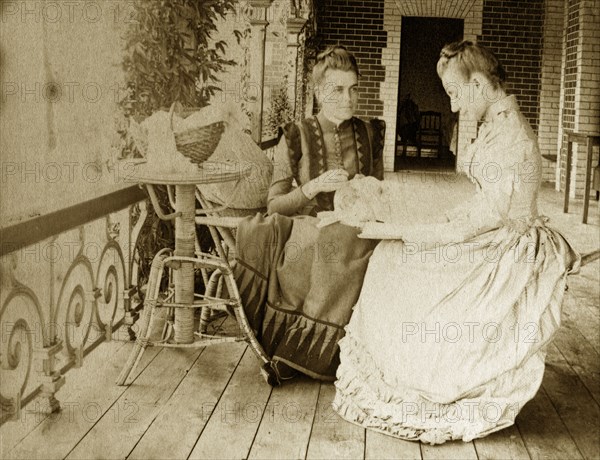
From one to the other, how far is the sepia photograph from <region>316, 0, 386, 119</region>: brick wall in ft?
23.7

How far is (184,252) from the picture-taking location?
313 cm

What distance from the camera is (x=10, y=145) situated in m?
2.41

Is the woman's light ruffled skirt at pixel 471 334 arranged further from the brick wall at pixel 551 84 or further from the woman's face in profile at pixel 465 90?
the brick wall at pixel 551 84

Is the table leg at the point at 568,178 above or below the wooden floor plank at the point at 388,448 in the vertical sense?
above

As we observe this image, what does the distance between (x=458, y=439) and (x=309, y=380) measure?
0.70 meters

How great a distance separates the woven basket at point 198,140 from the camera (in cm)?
286

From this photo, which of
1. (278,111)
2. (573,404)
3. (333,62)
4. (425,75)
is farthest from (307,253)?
(425,75)

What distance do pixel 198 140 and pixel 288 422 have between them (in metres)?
1.10

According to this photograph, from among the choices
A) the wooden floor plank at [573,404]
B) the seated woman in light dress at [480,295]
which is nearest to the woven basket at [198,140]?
the seated woman in light dress at [480,295]

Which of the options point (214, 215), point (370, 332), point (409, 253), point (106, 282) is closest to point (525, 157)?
point (409, 253)

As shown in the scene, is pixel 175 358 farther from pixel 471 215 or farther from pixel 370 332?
pixel 471 215

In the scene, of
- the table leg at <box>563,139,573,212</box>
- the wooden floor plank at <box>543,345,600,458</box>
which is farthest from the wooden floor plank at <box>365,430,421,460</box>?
the table leg at <box>563,139,573,212</box>

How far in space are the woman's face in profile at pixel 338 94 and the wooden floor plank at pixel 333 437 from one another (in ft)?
3.83

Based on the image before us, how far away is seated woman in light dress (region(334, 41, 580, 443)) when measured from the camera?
8.25 feet
